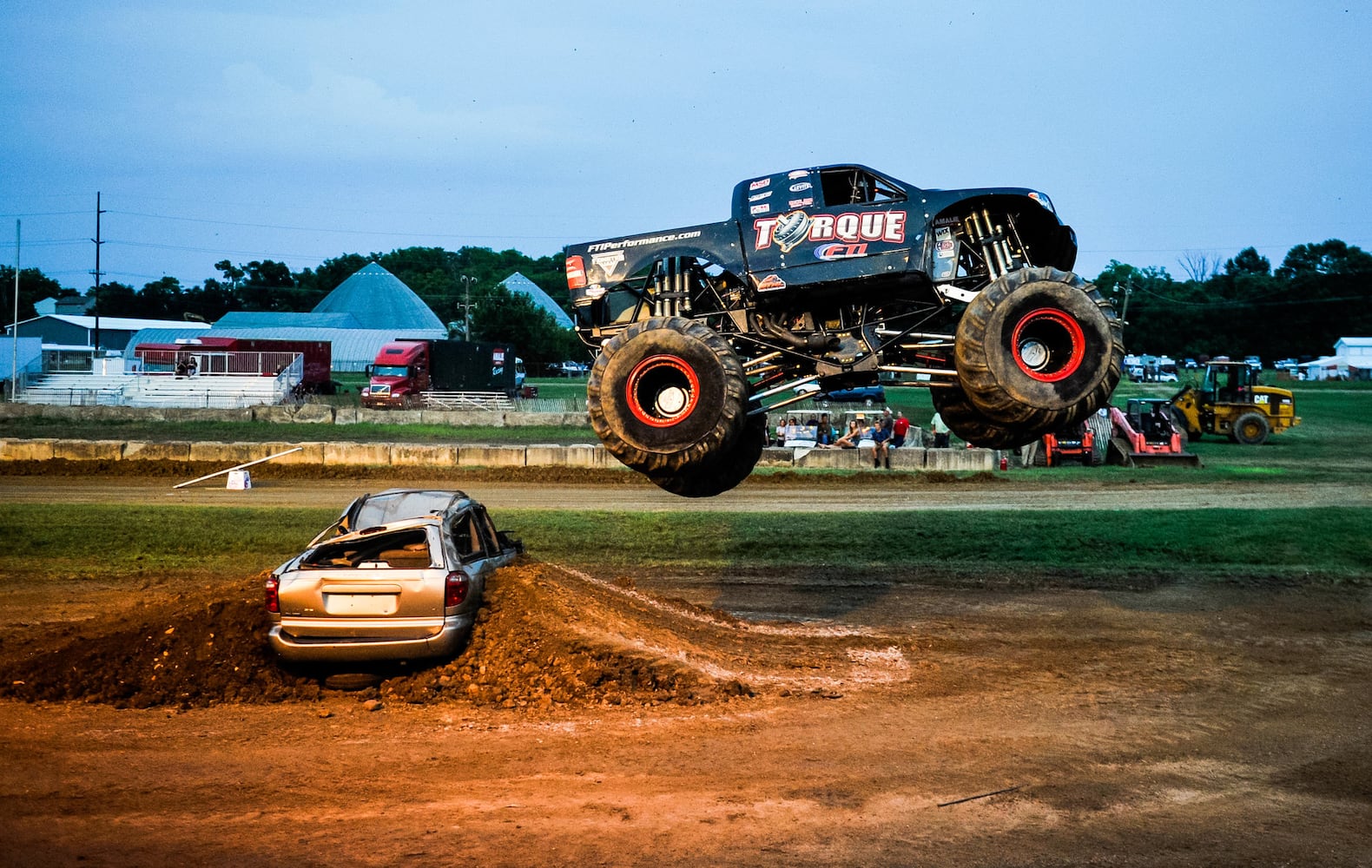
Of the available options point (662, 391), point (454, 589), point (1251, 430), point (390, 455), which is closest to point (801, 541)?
point (662, 391)

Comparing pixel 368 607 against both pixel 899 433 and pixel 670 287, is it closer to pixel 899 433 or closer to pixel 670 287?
pixel 670 287

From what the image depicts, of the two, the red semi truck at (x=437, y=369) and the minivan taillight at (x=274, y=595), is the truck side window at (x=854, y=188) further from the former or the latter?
the red semi truck at (x=437, y=369)

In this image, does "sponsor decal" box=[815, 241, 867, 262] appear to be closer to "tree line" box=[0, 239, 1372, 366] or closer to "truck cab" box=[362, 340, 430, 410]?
"truck cab" box=[362, 340, 430, 410]

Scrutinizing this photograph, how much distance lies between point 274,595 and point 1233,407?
3597 centimetres

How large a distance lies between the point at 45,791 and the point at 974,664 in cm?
758

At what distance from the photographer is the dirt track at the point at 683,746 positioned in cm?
612

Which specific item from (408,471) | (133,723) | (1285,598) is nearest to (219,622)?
(133,723)

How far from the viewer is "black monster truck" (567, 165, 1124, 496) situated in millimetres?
9461

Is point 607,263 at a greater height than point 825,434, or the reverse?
point 607,263

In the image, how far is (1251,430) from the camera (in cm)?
3653

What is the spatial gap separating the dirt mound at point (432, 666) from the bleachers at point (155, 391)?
35979 mm

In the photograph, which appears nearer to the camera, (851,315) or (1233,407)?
(851,315)

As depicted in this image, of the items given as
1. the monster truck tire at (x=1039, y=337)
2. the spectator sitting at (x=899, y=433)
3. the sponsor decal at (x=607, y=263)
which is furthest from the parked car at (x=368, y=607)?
the spectator sitting at (x=899, y=433)

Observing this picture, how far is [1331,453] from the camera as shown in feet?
115
